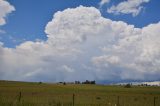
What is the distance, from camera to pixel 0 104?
88.1ft

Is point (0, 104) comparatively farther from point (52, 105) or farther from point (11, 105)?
point (52, 105)

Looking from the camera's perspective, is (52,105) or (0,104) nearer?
(0,104)

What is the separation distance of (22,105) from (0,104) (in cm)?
154

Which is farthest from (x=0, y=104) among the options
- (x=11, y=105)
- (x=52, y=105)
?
(x=52, y=105)

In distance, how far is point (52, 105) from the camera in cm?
2919

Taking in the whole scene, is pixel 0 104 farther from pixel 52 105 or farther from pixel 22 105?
pixel 52 105

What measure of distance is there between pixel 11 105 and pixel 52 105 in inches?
142

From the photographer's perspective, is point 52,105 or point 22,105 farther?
point 52,105

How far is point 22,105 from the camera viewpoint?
27.2 m

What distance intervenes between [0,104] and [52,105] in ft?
13.8

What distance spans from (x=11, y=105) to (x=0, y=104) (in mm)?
782

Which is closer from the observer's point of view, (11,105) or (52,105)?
(11,105)

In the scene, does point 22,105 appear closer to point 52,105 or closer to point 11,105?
point 11,105
